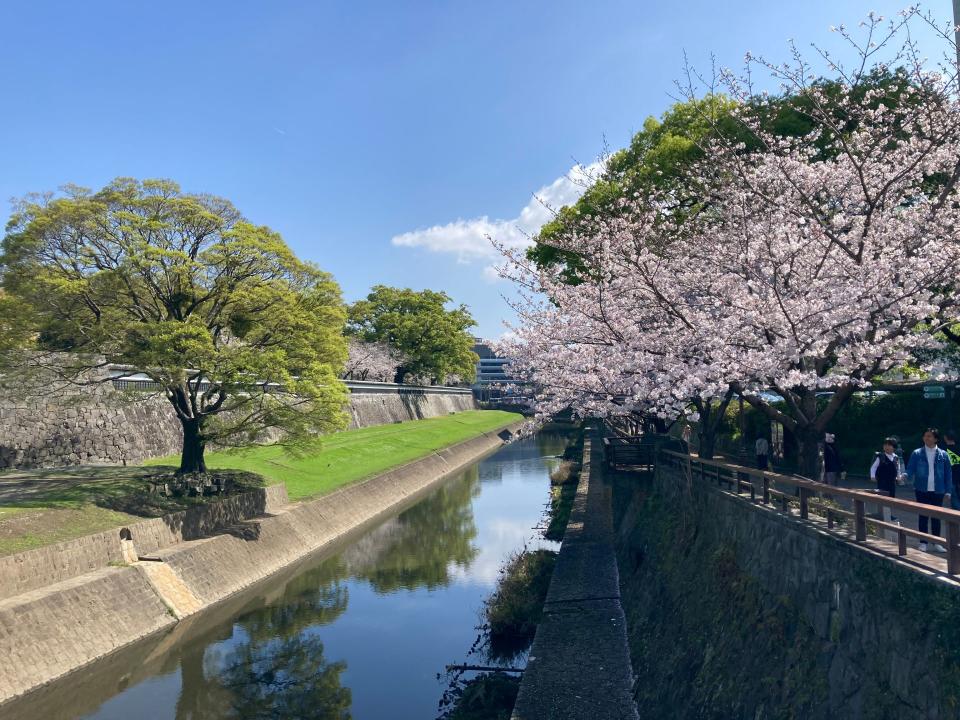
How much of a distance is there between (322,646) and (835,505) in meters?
14.4

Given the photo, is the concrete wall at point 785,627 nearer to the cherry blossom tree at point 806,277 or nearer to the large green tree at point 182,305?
the cherry blossom tree at point 806,277

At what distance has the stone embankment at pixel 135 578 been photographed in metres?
15.5

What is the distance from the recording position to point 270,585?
80.4 ft

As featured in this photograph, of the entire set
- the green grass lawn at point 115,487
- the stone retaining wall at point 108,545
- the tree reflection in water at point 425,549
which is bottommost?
the tree reflection in water at point 425,549

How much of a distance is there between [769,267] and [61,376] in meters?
22.2

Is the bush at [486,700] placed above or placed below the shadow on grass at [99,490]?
below

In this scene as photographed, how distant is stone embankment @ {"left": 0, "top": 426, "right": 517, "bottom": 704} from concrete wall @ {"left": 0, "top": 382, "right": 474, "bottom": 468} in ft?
20.2

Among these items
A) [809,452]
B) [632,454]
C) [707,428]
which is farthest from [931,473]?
[632,454]

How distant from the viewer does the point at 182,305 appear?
24734 mm

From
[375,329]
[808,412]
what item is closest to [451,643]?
[808,412]

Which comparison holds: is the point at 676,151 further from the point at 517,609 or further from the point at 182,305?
the point at 182,305

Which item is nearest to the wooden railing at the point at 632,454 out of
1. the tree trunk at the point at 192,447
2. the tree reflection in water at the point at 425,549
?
the tree reflection in water at the point at 425,549

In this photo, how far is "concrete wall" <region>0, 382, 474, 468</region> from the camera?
2603cm

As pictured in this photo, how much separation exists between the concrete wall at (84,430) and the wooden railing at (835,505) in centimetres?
2048
